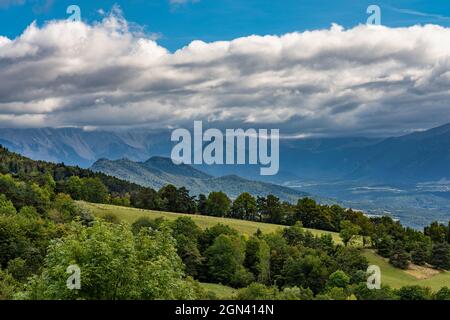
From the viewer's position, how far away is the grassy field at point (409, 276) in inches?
4222

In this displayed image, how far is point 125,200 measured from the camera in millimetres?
179250

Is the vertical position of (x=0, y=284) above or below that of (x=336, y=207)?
below

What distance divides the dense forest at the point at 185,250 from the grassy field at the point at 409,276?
10.1 feet

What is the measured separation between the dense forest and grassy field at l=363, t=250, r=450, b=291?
308 cm

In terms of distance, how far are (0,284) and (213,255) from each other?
49.7 metres

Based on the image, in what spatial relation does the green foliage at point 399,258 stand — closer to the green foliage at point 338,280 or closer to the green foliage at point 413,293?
the green foliage at point 338,280

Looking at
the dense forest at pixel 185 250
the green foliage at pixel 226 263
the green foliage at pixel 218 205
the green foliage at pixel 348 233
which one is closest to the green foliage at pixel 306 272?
the dense forest at pixel 185 250

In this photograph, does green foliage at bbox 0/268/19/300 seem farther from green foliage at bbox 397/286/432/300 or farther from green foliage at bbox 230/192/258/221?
green foliage at bbox 230/192/258/221

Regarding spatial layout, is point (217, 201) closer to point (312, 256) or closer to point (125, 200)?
point (125, 200)

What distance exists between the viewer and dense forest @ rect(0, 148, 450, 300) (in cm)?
3000

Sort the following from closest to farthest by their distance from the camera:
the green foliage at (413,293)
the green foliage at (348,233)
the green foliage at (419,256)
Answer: the green foliage at (413,293)
the green foliage at (419,256)
the green foliage at (348,233)
